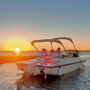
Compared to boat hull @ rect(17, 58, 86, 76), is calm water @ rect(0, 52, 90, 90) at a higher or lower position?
lower

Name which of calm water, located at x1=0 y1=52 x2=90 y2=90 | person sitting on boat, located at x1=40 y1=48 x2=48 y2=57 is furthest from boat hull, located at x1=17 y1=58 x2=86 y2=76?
person sitting on boat, located at x1=40 y1=48 x2=48 y2=57

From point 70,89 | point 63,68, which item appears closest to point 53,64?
point 63,68

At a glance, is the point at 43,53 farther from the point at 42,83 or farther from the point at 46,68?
the point at 42,83

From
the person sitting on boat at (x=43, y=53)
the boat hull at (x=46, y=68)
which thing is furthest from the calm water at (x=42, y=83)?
the person sitting on boat at (x=43, y=53)

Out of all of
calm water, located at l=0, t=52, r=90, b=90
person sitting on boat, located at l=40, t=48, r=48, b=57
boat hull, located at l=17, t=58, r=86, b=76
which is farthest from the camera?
person sitting on boat, located at l=40, t=48, r=48, b=57

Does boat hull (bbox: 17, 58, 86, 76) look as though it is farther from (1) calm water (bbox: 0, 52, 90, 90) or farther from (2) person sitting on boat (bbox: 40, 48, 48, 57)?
(2) person sitting on boat (bbox: 40, 48, 48, 57)

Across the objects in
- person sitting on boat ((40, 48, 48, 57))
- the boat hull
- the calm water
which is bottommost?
the calm water

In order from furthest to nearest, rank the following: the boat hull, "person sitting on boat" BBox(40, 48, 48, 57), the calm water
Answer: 1. "person sitting on boat" BBox(40, 48, 48, 57)
2. the boat hull
3. the calm water

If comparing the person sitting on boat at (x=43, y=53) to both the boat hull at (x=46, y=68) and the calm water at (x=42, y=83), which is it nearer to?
the boat hull at (x=46, y=68)

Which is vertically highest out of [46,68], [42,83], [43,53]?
[43,53]

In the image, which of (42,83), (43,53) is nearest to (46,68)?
(42,83)

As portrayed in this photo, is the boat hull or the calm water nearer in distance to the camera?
the calm water

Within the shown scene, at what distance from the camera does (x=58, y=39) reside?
47.1 feet

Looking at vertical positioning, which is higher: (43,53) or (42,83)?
(43,53)
